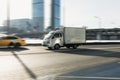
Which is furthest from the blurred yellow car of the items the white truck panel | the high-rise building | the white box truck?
the high-rise building

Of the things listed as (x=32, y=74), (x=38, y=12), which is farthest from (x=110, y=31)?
(x=32, y=74)

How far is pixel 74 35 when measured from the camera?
113 feet

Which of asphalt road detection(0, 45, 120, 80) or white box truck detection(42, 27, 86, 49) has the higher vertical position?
white box truck detection(42, 27, 86, 49)

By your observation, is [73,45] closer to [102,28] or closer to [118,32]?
[102,28]

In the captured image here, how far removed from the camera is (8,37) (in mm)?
34500

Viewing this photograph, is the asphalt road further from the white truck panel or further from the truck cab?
the white truck panel

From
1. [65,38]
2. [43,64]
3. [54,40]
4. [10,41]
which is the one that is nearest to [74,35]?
[65,38]

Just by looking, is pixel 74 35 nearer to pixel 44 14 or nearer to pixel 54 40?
pixel 54 40

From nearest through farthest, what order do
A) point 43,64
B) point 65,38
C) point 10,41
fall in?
point 43,64, point 65,38, point 10,41

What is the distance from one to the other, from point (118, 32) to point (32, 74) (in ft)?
506

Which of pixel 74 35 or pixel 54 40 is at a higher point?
pixel 74 35

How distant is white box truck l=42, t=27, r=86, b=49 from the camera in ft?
107

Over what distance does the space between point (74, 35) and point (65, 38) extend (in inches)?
55.9

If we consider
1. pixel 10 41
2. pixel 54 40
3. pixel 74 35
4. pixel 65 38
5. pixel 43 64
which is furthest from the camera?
pixel 74 35
